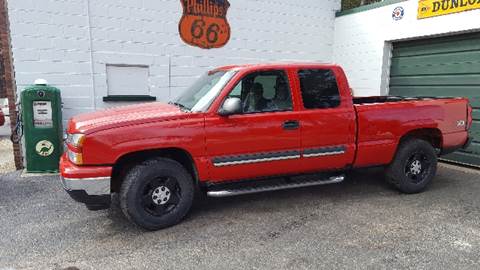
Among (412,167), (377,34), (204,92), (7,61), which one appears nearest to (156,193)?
(204,92)

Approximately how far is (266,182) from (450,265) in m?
2.16

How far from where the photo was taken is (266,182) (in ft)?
15.2

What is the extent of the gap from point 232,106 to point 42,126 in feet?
13.6

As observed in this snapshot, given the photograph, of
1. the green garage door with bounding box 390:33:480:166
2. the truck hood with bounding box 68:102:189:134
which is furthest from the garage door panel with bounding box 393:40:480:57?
the truck hood with bounding box 68:102:189:134

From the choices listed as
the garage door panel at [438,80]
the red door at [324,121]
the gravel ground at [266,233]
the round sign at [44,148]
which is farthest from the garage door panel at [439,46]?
the round sign at [44,148]

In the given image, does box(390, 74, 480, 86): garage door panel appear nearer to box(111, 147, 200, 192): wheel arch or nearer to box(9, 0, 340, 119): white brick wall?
box(9, 0, 340, 119): white brick wall

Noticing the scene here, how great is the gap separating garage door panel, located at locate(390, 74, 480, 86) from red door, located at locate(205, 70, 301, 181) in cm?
452

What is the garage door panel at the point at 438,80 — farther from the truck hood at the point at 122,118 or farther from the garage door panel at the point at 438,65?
the truck hood at the point at 122,118

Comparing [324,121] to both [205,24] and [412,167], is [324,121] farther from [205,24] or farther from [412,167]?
[205,24]

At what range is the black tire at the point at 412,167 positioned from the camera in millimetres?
5094

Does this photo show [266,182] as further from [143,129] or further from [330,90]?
[143,129]

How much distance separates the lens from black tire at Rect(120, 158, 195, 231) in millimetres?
3812

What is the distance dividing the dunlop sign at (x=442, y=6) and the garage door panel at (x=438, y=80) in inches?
48.4

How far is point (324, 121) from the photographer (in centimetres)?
448
